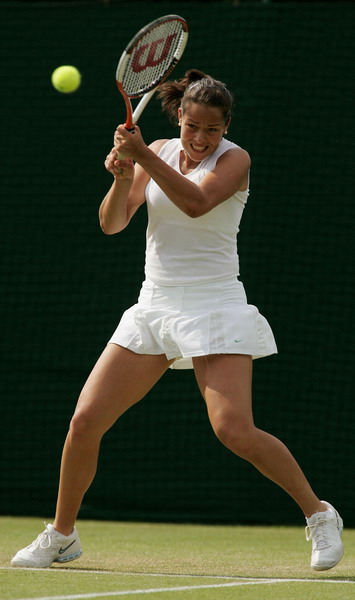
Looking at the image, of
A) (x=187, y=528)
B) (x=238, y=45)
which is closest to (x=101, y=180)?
(x=238, y=45)

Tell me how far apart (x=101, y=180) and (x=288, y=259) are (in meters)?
1.17

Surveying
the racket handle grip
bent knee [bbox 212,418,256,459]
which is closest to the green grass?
bent knee [bbox 212,418,256,459]

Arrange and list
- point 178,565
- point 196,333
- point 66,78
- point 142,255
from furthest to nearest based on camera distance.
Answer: point 142,255 < point 66,78 < point 178,565 < point 196,333

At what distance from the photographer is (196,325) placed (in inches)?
151

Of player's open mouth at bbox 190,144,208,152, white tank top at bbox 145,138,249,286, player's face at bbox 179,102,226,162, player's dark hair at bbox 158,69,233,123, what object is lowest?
white tank top at bbox 145,138,249,286

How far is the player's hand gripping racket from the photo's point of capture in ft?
12.5

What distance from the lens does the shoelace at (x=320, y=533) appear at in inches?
152

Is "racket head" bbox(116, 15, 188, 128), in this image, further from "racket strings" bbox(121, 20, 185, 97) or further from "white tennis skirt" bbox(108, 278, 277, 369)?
"white tennis skirt" bbox(108, 278, 277, 369)

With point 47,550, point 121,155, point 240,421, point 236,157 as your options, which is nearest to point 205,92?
point 236,157

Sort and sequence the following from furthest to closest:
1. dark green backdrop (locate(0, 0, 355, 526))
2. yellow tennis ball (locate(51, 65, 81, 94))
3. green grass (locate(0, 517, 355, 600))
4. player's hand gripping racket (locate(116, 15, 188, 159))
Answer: dark green backdrop (locate(0, 0, 355, 526)), yellow tennis ball (locate(51, 65, 81, 94)), player's hand gripping racket (locate(116, 15, 188, 159)), green grass (locate(0, 517, 355, 600))

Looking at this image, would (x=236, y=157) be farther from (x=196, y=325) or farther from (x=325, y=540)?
(x=325, y=540)

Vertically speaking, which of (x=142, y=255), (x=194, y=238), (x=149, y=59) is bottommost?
(x=142, y=255)

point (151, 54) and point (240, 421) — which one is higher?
point (151, 54)

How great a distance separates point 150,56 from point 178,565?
1849 mm
